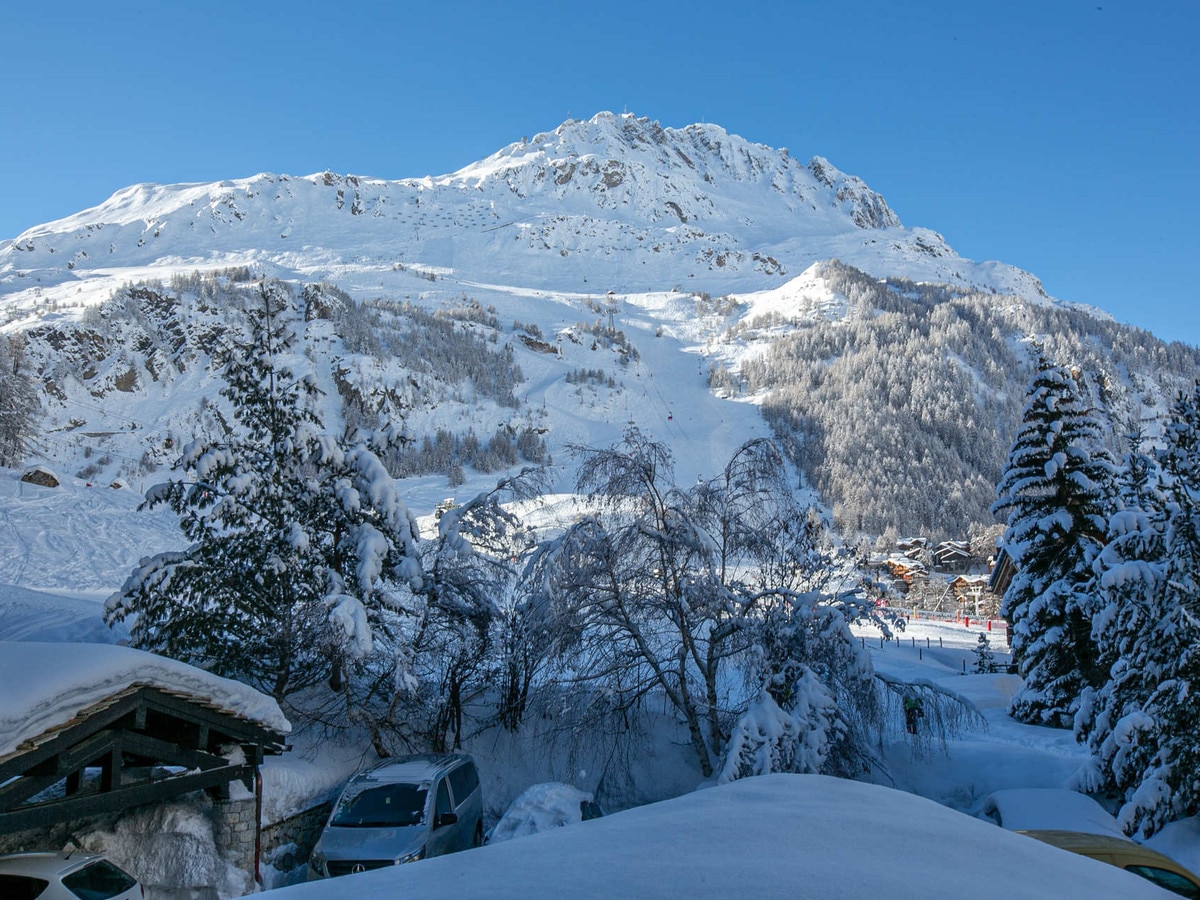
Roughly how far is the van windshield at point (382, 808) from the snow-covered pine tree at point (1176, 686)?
8.91 m

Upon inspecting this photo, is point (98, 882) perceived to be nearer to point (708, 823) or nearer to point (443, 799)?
point (443, 799)

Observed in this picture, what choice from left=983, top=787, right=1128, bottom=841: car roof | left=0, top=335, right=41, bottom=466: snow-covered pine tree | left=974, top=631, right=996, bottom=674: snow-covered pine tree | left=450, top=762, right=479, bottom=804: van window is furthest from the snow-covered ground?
left=0, top=335, right=41, bottom=466: snow-covered pine tree

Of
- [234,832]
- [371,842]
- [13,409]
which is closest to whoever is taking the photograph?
[371,842]

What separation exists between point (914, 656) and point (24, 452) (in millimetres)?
52209

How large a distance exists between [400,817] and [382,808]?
1.01 feet

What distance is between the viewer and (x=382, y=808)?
29.3 feet

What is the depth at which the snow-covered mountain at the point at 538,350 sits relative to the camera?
78.1 metres

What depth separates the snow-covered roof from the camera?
561 cm

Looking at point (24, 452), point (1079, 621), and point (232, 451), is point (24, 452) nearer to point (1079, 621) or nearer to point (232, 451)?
point (232, 451)

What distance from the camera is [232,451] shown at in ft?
40.6

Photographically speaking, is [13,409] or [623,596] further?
[13,409]

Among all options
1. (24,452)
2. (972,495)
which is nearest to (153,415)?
(24,452)

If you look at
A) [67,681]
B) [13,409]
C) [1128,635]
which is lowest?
[1128,635]

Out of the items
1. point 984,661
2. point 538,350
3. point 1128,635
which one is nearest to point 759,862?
point 1128,635
